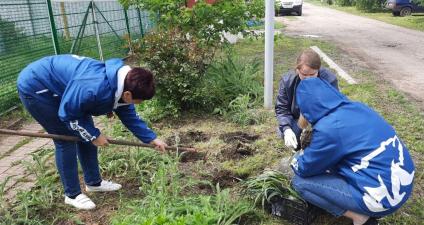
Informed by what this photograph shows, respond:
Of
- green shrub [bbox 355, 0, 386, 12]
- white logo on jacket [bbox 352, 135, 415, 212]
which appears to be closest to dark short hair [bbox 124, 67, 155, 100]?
white logo on jacket [bbox 352, 135, 415, 212]

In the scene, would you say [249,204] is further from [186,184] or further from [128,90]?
[128,90]

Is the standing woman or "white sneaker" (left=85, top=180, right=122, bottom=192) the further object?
"white sneaker" (left=85, top=180, right=122, bottom=192)

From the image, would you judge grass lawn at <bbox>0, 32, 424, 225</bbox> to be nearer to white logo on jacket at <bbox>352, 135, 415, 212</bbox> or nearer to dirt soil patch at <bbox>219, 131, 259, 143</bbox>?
dirt soil patch at <bbox>219, 131, 259, 143</bbox>

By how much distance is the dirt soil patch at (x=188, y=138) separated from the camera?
4.36m

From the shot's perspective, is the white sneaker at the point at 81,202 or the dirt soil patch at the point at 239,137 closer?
the white sneaker at the point at 81,202

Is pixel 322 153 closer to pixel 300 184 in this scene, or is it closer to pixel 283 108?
pixel 300 184

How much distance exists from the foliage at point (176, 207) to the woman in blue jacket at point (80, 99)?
0.33m

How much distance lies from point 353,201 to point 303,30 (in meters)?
12.6

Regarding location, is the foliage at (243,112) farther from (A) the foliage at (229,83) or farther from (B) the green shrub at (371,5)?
(B) the green shrub at (371,5)

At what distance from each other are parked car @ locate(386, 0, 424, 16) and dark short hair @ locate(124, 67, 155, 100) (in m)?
19.1

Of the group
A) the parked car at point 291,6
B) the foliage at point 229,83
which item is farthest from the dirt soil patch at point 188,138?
the parked car at point 291,6

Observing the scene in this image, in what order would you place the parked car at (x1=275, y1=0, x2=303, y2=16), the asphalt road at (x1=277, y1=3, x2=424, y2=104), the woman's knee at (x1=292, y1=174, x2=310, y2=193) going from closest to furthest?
the woman's knee at (x1=292, y1=174, x2=310, y2=193)
the asphalt road at (x1=277, y1=3, x2=424, y2=104)
the parked car at (x1=275, y1=0, x2=303, y2=16)

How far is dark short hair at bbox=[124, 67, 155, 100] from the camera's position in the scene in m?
2.55

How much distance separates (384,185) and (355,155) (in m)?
0.23
